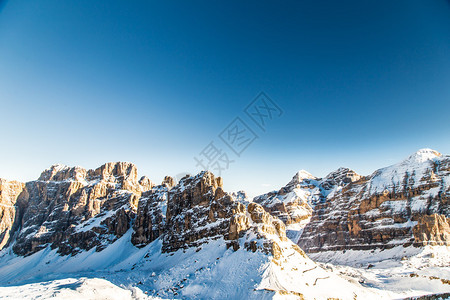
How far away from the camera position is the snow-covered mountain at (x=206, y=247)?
61812mm

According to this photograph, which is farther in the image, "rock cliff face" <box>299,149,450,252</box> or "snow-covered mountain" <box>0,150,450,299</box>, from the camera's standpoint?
"rock cliff face" <box>299,149,450,252</box>

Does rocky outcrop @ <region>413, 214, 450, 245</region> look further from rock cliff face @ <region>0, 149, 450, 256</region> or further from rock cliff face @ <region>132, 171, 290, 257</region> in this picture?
rock cliff face @ <region>132, 171, 290, 257</region>

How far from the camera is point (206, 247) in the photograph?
83625 millimetres

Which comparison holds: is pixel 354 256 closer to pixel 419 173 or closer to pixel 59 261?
pixel 419 173

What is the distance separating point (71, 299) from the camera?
2044 inches

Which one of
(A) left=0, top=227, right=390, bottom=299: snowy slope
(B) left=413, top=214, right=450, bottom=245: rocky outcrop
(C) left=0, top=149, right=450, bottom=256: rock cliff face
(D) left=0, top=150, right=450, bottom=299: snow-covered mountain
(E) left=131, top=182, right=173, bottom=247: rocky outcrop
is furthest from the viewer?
(B) left=413, top=214, right=450, bottom=245: rocky outcrop

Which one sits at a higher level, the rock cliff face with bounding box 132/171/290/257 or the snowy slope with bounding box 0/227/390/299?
the rock cliff face with bounding box 132/171/290/257

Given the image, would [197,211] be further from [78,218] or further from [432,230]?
[432,230]

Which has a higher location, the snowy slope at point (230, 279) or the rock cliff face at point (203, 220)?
the rock cliff face at point (203, 220)

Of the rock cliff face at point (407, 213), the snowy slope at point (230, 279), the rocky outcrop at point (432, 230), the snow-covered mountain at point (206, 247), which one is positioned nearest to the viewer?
the snowy slope at point (230, 279)

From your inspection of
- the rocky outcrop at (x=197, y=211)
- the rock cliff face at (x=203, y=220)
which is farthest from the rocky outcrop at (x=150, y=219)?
the rocky outcrop at (x=197, y=211)

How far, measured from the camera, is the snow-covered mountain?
203 ft

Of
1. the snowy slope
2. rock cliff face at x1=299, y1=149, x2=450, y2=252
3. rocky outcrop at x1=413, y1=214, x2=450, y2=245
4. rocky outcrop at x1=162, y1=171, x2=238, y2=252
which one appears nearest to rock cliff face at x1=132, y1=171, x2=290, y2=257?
rocky outcrop at x1=162, y1=171, x2=238, y2=252

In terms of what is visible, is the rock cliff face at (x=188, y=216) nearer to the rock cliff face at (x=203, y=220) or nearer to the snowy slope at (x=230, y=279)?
the rock cliff face at (x=203, y=220)
